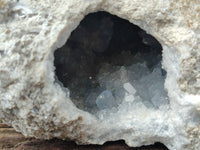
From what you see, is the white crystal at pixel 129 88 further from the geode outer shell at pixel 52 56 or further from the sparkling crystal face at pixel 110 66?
the geode outer shell at pixel 52 56

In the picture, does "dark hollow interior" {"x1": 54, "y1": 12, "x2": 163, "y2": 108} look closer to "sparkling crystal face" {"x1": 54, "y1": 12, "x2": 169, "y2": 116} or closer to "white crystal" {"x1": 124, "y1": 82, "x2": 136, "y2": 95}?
"sparkling crystal face" {"x1": 54, "y1": 12, "x2": 169, "y2": 116}

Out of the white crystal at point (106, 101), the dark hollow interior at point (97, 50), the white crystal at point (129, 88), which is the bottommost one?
the white crystal at point (106, 101)

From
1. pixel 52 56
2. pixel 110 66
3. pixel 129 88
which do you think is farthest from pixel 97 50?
pixel 52 56

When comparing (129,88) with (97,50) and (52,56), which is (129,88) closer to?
(97,50)

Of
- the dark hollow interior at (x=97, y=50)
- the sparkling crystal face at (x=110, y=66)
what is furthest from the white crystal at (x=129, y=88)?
the dark hollow interior at (x=97, y=50)

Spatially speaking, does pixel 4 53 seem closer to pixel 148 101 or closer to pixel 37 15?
pixel 37 15

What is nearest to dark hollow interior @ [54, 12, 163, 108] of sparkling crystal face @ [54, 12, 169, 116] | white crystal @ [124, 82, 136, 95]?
sparkling crystal face @ [54, 12, 169, 116]

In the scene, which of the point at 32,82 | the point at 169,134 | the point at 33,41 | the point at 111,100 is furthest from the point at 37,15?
the point at 169,134
